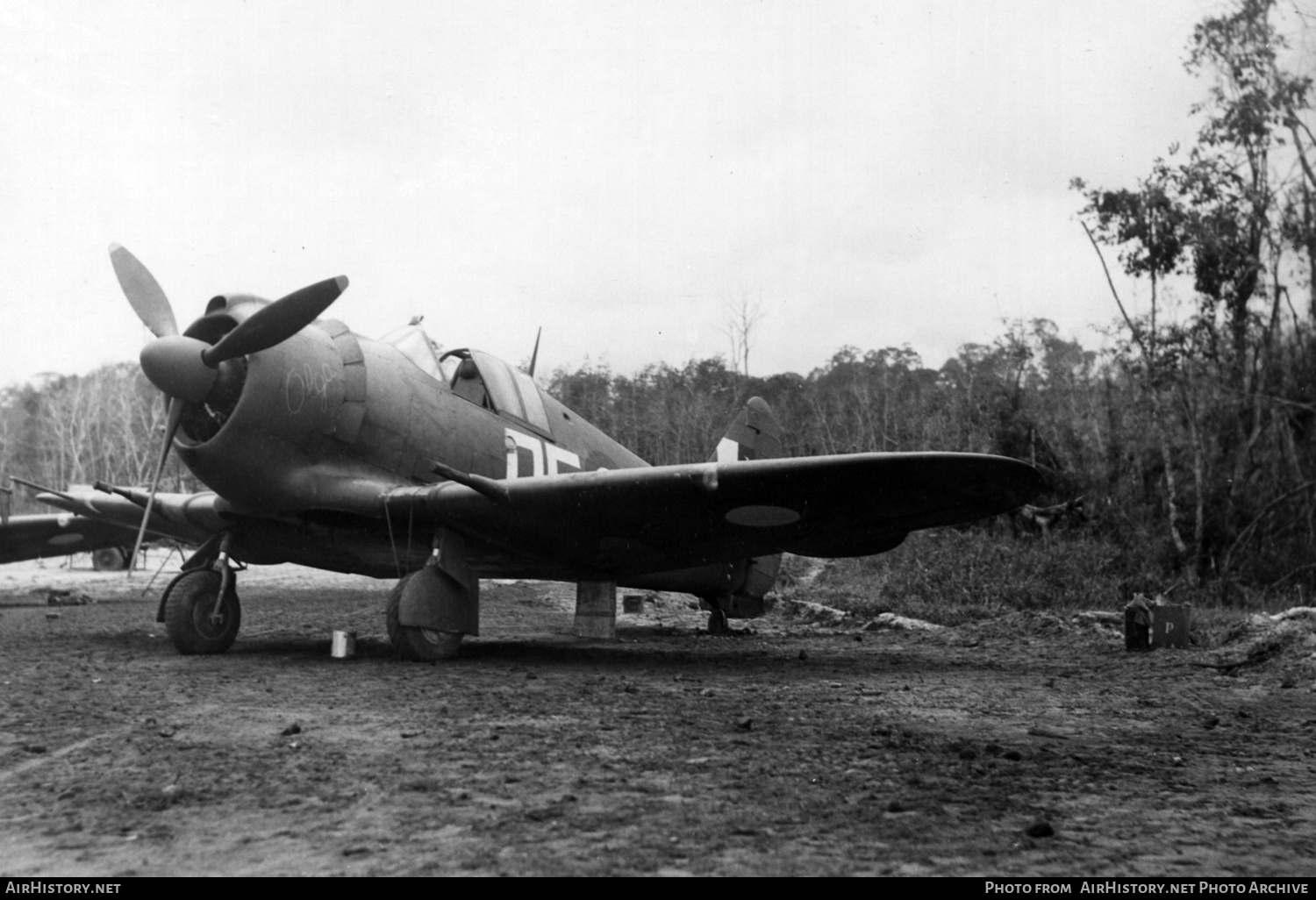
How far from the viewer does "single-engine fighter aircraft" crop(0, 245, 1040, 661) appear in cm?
638

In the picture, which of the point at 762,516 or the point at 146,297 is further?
the point at 146,297

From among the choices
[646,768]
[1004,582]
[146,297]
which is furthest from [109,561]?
[646,768]

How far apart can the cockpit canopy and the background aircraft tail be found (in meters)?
2.49

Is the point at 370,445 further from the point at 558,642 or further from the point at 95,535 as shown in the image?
the point at 95,535

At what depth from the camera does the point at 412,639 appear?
6.76 m

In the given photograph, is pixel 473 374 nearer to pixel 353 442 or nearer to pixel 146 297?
pixel 353 442

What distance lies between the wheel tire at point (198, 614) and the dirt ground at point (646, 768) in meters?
0.16

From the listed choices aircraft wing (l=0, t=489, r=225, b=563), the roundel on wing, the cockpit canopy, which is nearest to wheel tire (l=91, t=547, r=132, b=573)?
aircraft wing (l=0, t=489, r=225, b=563)

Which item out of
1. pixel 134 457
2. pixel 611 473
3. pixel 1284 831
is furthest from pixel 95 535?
pixel 134 457

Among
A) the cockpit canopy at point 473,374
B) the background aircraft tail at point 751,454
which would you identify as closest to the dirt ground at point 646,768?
the cockpit canopy at point 473,374

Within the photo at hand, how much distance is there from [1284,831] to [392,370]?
614cm

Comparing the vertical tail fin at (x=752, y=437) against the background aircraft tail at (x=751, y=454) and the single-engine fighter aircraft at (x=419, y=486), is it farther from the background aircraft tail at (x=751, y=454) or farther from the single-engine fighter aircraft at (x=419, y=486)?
the single-engine fighter aircraft at (x=419, y=486)

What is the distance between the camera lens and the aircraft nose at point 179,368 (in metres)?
6.46

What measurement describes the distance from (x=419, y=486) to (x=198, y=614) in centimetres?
187
